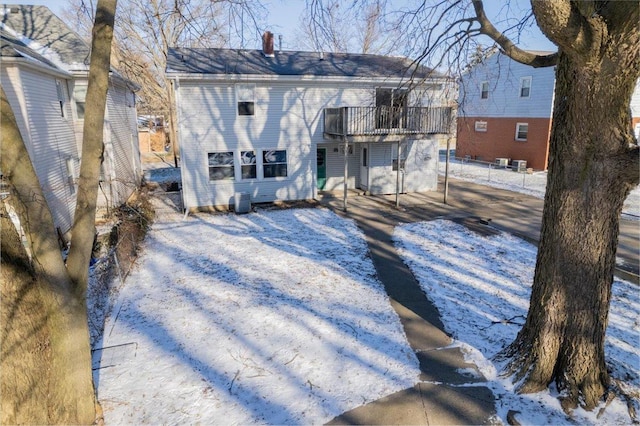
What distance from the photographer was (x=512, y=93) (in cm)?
2447

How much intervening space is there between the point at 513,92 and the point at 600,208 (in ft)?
76.1

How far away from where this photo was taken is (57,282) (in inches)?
150

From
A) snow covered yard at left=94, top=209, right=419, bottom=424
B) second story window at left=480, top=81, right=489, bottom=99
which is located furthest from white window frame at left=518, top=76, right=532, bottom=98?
snow covered yard at left=94, top=209, right=419, bottom=424

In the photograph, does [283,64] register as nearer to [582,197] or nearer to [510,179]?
[510,179]

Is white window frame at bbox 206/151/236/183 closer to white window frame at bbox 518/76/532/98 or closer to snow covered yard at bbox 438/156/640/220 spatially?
snow covered yard at bbox 438/156/640/220

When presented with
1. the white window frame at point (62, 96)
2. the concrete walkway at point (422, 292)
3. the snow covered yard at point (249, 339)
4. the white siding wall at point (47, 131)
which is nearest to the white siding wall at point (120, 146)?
the white siding wall at point (47, 131)

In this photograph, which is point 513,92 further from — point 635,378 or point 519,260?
point 635,378

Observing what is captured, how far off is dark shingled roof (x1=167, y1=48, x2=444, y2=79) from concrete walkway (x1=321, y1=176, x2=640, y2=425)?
4.85 metres

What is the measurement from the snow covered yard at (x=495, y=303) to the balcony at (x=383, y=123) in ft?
14.1

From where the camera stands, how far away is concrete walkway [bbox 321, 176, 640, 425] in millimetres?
4523

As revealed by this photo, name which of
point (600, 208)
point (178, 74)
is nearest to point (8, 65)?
point (178, 74)

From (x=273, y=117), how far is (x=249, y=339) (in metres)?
10.4

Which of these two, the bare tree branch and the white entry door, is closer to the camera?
the bare tree branch

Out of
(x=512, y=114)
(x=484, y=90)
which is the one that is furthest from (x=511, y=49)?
(x=484, y=90)
